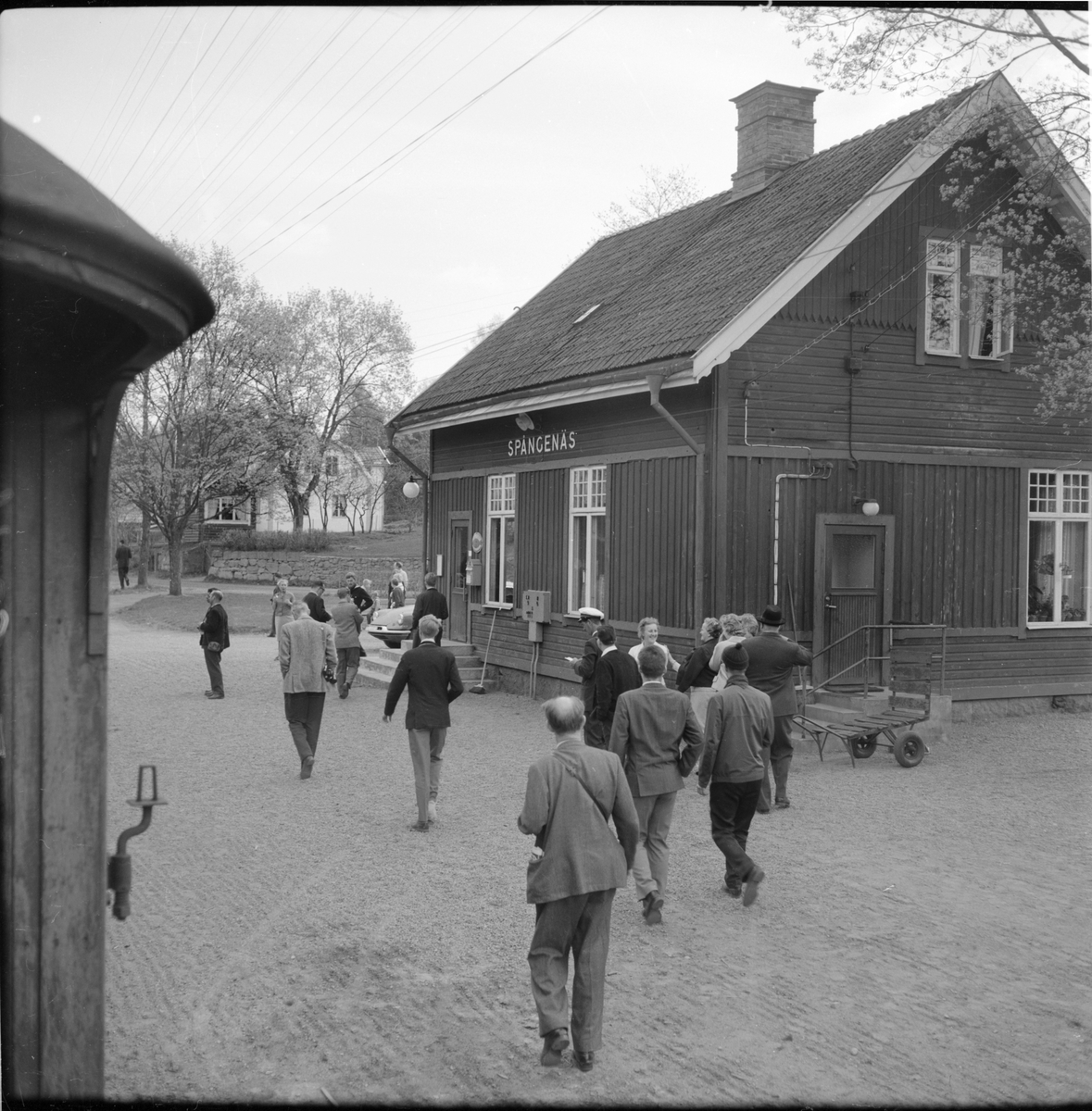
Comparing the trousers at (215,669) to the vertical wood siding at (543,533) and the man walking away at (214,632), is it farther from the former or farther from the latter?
the vertical wood siding at (543,533)

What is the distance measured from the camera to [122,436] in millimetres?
32969

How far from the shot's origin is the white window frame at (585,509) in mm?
16328

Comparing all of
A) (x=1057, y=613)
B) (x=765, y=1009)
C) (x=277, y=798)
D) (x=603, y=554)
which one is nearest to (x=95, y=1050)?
(x=765, y=1009)

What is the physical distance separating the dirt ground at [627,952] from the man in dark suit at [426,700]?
0.36 m

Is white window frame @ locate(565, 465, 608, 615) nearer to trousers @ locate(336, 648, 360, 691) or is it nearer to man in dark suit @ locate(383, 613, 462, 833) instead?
trousers @ locate(336, 648, 360, 691)

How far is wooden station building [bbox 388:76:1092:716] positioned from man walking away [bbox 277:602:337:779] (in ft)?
14.8

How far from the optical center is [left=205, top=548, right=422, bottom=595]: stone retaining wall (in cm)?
4216

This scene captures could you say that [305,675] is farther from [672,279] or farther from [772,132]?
[772,132]

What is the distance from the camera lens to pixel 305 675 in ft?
38.8

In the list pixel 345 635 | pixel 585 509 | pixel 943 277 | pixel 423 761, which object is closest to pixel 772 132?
pixel 943 277

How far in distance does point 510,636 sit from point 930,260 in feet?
27.9


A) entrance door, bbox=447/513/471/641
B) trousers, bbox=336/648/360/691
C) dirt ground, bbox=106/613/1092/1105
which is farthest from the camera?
entrance door, bbox=447/513/471/641

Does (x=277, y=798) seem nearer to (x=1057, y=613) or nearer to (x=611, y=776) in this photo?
(x=611, y=776)

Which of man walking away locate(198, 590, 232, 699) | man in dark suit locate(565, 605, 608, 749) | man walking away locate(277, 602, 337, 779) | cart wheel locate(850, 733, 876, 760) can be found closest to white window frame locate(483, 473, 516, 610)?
man walking away locate(198, 590, 232, 699)
